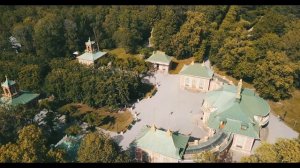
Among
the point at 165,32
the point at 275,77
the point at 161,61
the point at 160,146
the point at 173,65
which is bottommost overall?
the point at 160,146

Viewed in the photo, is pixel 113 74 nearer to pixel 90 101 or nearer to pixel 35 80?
pixel 90 101

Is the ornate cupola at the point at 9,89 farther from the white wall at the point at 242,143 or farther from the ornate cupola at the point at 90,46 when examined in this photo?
the white wall at the point at 242,143

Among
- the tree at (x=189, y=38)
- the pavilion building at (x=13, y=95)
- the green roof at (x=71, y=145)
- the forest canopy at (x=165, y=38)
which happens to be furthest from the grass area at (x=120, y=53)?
the green roof at (x=71, y=145)

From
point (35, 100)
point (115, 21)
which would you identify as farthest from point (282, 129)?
point (115, 21)

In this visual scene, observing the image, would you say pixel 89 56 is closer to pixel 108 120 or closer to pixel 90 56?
pixel 90 56

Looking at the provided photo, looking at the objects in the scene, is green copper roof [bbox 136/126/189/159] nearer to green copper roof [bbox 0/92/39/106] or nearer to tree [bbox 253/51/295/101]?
green copper roof [bbox 0/92/39/106]

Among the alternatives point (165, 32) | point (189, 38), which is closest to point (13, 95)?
point (165, 32)

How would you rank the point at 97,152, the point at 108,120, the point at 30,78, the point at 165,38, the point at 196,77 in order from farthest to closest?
the point at 165,38 < the point at 196,77 < the point at 30,78 < the point at 108,120 < the point at 97,152

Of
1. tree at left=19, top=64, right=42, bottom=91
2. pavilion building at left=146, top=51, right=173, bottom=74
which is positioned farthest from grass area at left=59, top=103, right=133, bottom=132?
pavilion building at left=146, top=51, right=173, bottom=74
